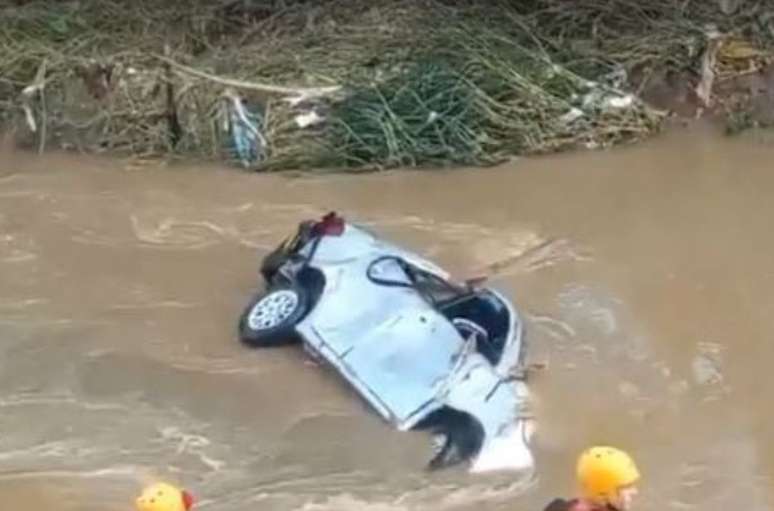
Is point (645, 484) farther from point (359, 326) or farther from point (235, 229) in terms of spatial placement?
point (235, 229)

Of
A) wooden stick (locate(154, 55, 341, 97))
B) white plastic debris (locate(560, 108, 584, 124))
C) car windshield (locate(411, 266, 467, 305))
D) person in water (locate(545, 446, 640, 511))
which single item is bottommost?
white plastic debris (locate(560, 108, 584, 124))

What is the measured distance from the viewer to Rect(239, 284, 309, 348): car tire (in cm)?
764

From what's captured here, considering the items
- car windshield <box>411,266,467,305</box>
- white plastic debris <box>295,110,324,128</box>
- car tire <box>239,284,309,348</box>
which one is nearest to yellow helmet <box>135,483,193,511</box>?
car tire <box>239,284,309,348</box>

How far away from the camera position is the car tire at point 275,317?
25.1ft

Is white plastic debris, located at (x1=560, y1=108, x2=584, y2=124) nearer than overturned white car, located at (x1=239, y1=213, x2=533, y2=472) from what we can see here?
No

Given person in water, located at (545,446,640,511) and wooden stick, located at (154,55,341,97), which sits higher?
person in water, located at (545,446,640,511)

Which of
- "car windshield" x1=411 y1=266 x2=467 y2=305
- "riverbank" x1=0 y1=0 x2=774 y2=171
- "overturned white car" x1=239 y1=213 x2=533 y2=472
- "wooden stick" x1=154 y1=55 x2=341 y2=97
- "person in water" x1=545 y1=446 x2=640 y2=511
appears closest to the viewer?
"person in water" x1=545 y1=446 x2=640 y2=511

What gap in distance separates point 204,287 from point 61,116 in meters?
2.65

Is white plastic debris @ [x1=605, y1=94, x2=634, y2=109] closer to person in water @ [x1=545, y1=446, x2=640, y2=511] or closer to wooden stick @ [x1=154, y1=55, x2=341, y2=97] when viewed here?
wooden stick @ [x1=154, y1=55, x2=341, y2=97]

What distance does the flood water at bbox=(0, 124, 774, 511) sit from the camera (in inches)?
268

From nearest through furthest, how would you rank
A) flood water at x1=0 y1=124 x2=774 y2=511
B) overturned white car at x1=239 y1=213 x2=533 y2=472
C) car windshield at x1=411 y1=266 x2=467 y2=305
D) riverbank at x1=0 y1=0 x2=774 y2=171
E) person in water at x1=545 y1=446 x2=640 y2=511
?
person in water at x1=545 y1=446 x2=640 y2=511
flood water at x1=0 y1=124 x2=774 y2=511
overturned white car at x1=239 y1=213 x2=533 y2=472
car windshield at x1=411 y1=266 x2=467 y2=305
riverbank at x1=0 y1=0 x2=774 y2=171

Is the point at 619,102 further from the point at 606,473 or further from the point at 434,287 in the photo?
the point at 606,473

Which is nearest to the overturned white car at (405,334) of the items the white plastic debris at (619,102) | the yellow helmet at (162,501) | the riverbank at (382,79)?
the yellow helmet at (162,501)

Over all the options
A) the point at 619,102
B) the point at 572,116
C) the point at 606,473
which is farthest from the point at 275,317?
the point at 619,102
